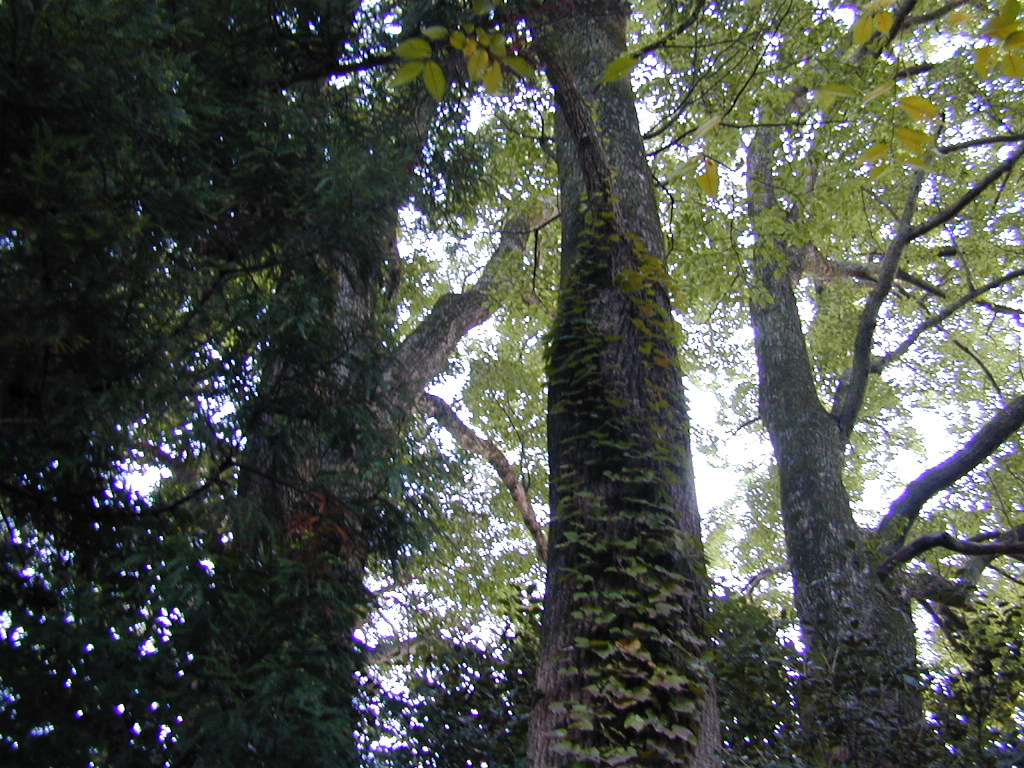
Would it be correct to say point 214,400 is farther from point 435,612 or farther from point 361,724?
point 435,612

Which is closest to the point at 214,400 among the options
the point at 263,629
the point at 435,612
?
the point at 263,629

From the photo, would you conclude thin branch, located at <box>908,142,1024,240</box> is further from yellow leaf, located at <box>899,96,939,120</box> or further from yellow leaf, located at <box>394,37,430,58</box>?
yellow leaf, located at <box>394,37,430,58</box>

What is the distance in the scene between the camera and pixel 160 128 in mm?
4160

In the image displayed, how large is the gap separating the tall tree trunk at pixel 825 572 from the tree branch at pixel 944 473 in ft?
0.86

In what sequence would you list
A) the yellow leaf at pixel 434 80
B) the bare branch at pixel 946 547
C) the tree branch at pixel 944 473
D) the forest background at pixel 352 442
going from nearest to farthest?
the yellow leaf at pixel 434 80, the forest background at pixel 352 442, the bare branch at pixel 946 547, the tree branch at pixel 944 473

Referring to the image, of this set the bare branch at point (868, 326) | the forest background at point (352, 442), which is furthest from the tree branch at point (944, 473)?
the bare branch at point (868, 326)

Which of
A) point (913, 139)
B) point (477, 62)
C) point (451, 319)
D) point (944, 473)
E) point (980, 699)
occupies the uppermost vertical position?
point (451, 319)

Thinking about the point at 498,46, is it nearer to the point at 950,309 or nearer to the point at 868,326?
the point at 868,326

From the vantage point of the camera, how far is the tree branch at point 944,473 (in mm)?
6645

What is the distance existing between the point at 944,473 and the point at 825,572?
152cm

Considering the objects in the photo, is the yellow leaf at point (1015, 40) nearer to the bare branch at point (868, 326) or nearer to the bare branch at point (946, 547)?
the bare branch at point (946, 547)

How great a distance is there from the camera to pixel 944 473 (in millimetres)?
6824

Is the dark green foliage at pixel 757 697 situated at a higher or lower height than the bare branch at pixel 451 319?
lower

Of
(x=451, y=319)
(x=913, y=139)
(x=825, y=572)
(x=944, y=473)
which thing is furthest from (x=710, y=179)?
(x=451, y=319)
